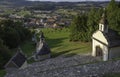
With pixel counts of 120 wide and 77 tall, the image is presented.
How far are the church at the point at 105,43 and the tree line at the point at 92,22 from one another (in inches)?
298

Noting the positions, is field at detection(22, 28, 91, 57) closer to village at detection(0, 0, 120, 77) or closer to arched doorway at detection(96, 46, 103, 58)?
village at detection(0, 0, 120, 77)

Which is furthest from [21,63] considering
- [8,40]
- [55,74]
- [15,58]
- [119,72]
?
[8,40]

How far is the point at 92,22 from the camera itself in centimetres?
5562

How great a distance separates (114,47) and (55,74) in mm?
16611

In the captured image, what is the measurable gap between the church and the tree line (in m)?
7.57

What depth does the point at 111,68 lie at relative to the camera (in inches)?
877

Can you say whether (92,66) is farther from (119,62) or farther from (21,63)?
(21,63)

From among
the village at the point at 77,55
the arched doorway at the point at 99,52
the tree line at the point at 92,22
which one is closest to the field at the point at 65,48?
the village at the point at 77,55

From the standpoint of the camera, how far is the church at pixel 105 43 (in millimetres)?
36594

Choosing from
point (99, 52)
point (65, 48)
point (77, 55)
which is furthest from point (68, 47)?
point (99, 52)

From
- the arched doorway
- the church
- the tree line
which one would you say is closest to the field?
the tree line

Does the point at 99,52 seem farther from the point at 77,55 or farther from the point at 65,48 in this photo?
the point at 65,48

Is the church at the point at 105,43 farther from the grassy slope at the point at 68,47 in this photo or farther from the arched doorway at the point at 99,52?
the grassy slope at the point at 68,47

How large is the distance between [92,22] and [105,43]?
61.2 feet
